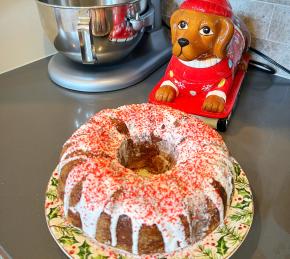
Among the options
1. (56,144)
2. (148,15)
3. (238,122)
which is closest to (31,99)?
(56,144)

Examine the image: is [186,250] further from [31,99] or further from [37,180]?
[31,99]

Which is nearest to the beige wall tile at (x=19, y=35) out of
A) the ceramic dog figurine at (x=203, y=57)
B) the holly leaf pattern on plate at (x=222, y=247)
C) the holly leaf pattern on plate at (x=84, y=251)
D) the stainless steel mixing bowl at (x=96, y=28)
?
the stainless steel mixing bowl at (x=96, y=28)

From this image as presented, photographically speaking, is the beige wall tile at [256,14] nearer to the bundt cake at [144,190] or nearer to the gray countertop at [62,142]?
the gray countertop at [62,142]

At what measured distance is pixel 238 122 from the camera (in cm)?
76

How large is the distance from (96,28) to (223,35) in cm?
28

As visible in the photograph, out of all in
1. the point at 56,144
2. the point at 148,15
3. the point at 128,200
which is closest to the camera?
the point at 128,200

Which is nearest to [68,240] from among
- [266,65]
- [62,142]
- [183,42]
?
[62,142]

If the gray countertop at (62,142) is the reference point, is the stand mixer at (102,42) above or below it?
above

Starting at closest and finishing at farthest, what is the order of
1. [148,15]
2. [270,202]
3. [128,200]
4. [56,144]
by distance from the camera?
[128,200] < [270,202] < [56,144] < [148,15]

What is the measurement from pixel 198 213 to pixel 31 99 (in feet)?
1.85

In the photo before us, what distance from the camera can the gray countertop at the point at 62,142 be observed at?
1.73 ft

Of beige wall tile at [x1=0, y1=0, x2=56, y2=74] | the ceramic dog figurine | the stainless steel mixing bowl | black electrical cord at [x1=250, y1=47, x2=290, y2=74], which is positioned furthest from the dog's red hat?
beige wall tile at [x1=0, y1=0, x2=56, y2=74]

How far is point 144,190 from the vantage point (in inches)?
17.8

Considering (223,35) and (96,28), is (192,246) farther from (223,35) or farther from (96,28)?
(96,28)
